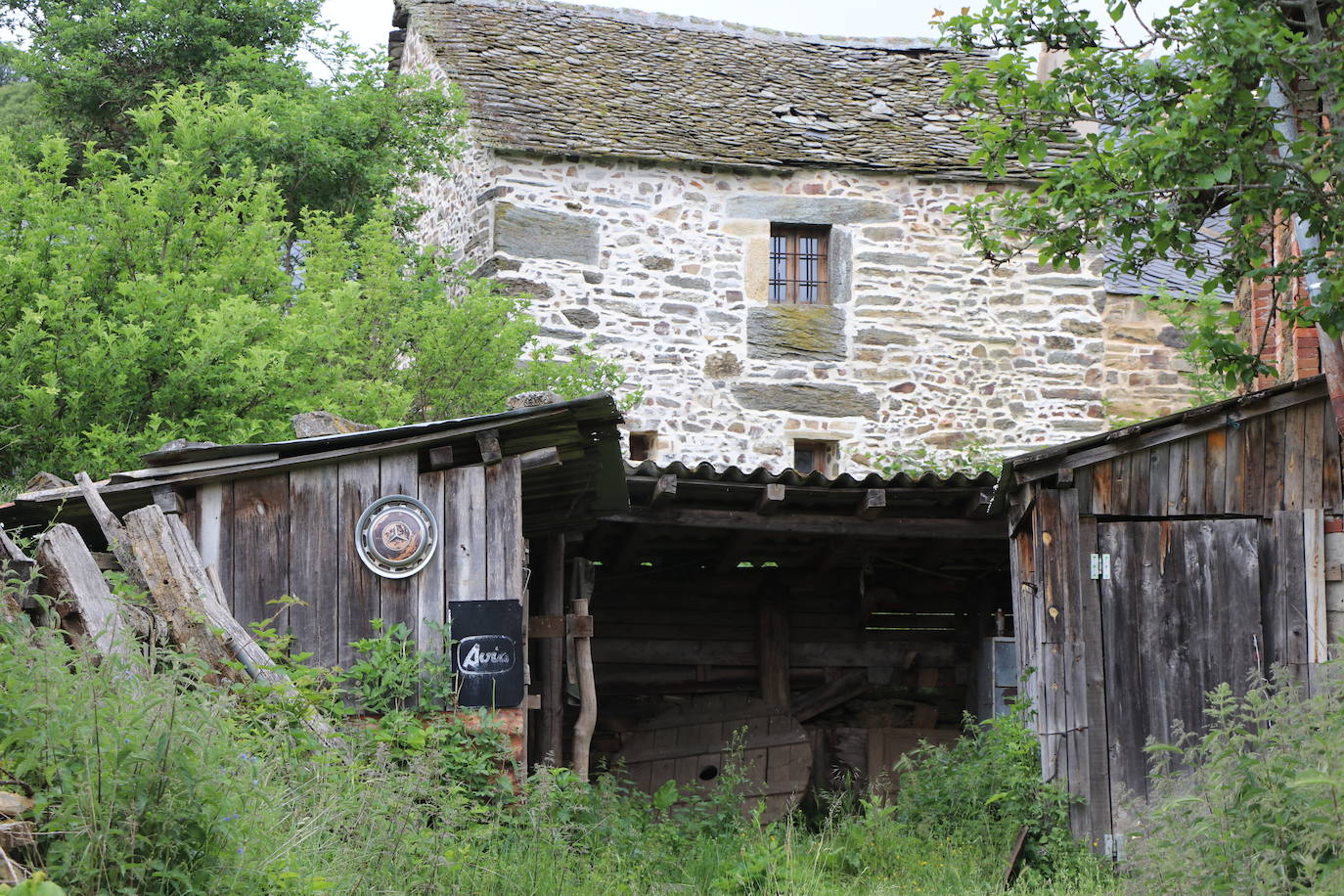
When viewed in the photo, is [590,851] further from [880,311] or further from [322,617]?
[880,311]

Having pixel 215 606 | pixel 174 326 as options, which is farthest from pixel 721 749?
pixel 215 606

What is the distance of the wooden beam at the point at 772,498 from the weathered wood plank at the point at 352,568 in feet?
9.99

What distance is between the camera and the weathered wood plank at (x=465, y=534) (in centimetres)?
745

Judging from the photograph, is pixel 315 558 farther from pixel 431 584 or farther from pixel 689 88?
pixel 689 88

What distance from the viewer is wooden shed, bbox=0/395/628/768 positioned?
23.9 feet

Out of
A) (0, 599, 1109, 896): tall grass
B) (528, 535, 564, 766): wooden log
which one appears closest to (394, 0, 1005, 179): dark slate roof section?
(528, 535, 564, 766): wooden log

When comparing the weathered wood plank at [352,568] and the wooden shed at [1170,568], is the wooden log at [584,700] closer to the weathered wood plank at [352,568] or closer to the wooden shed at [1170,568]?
the weathered wood plank at [352,568]

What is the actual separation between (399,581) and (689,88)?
986 cm

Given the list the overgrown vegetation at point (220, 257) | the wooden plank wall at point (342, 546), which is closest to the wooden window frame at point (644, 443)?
the overgrown vegetation at point (220, 257)

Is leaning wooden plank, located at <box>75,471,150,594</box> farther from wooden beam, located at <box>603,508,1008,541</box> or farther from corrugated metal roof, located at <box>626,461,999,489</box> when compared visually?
wooden beam, located at <box>603,508,1008,541</box>

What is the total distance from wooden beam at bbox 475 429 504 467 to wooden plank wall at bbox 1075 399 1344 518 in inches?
135

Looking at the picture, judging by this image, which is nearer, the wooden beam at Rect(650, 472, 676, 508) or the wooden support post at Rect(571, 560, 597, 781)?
the wooden support post at Rect(571, 560, 597, 781)

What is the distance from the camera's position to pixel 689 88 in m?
16.1

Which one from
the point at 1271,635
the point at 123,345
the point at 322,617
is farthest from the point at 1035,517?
the point at 123,345
